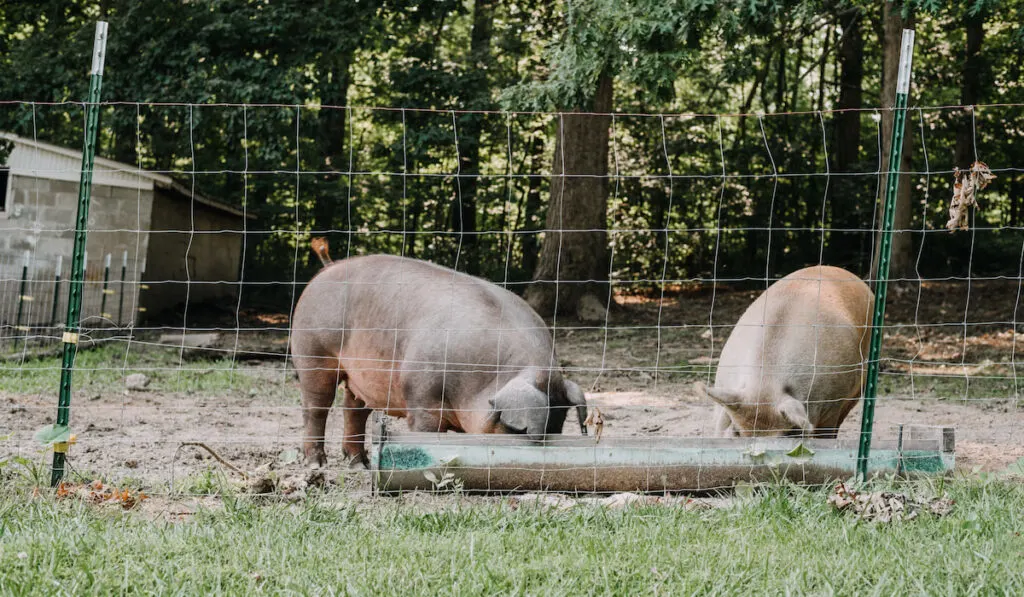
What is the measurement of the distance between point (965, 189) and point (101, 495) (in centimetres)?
446

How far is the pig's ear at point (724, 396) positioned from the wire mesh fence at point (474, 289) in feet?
0.45

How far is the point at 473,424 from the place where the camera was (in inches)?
214

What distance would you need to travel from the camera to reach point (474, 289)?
604 cm

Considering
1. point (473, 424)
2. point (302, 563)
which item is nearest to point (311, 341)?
point (473, 424)

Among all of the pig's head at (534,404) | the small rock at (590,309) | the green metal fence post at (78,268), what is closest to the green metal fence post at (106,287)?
the small rock at (590,309)

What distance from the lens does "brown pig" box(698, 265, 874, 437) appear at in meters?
5.34

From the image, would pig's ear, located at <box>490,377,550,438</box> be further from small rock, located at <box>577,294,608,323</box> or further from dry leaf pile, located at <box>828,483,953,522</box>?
small rock, located at <box>577,294,608,323</box>

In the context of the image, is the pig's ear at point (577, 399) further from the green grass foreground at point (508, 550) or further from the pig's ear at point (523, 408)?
the green grass foreground at point (508, 550)

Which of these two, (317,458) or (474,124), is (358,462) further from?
(474,124)

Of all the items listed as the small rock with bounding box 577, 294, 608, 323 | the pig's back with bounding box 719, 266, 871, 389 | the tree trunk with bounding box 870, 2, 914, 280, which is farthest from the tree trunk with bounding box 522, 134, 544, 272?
the pig's back with bounding box 719, 266, 871, 389

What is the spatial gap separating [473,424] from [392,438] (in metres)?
0.72

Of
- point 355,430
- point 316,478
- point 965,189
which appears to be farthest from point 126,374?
point 965,189

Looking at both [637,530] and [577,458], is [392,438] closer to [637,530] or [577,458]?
[577,458]

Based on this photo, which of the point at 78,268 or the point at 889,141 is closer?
the point at 78,268
